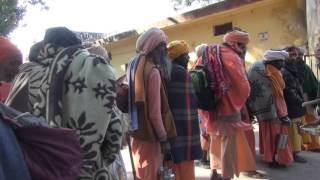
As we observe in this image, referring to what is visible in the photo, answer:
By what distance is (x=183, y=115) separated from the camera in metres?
4.70

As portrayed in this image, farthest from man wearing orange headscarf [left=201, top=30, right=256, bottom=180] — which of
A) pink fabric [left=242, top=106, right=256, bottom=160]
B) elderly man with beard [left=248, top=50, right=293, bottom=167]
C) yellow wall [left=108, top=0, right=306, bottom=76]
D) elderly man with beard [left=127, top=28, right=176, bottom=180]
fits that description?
yellow wall [left=108, top=0, right=306, bottom=76]

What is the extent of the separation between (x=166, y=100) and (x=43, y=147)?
2.46m

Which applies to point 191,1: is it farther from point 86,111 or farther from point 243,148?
point 86,111

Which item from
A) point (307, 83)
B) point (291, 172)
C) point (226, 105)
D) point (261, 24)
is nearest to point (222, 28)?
point (261, 24)

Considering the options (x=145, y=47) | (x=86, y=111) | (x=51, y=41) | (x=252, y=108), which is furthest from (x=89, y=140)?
(x=252, y=108)

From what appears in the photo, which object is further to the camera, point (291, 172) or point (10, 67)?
point (291, 172)

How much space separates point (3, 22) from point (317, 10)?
7970mm

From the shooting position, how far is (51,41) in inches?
114

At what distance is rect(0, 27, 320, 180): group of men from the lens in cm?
277

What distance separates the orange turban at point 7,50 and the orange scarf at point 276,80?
4358mm

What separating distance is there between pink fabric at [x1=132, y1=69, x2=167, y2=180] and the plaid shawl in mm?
216

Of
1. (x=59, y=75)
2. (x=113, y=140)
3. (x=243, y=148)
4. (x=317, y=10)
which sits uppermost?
(x=317, y=10)

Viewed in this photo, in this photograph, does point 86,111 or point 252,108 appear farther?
point 252,108

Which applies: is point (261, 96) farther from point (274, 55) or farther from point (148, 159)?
point (148, 159)
